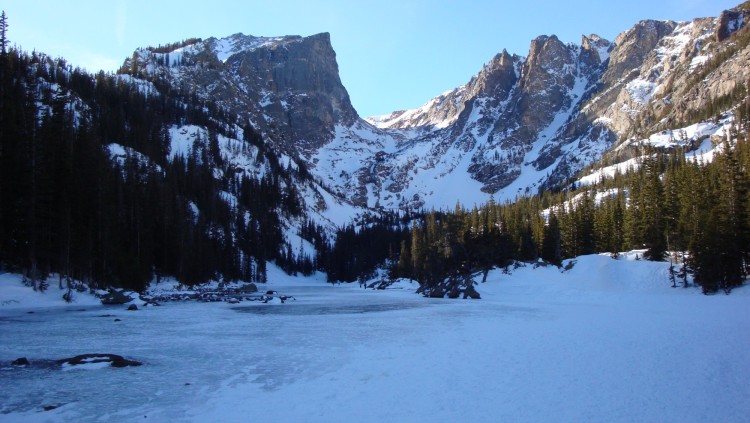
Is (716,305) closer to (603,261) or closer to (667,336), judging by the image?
(667,336)

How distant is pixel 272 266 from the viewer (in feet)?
455

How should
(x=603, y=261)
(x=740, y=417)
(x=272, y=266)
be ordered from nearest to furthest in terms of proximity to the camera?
(x=740, y=417), (x=603, y=261), (x=272, y=266)

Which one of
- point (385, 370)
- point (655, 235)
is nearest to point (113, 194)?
point (385, 370)

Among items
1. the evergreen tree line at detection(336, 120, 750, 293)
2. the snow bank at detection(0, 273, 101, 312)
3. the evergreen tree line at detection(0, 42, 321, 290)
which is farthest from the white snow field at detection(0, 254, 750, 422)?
the evergreen tree line at detection(336, 120, 750, 293)

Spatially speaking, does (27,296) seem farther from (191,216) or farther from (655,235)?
(655,235)

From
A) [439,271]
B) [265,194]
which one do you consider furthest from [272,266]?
[439,271]

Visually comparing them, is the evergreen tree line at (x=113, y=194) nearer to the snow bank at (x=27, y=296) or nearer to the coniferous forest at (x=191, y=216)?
the coniferous forest at (x=191, y=216)

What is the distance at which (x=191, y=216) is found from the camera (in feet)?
309

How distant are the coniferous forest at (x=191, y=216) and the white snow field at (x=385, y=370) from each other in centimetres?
1491

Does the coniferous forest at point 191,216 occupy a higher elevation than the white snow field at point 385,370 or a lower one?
higher

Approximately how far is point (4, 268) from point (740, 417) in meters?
48.6

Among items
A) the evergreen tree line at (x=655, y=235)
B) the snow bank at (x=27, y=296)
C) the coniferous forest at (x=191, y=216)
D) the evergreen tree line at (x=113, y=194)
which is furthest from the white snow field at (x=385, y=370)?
the coniferous forest at (x=191, y=216)

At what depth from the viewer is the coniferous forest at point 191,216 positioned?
4012cm

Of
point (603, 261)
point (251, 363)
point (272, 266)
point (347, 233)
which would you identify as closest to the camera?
point (251, 363)
